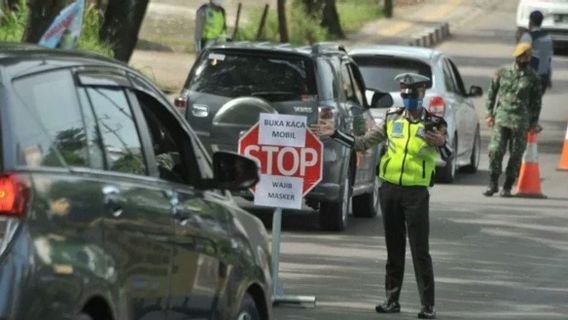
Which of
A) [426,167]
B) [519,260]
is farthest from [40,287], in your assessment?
[519,260]

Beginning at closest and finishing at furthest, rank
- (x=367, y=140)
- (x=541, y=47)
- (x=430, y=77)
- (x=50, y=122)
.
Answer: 1. (x=50, y=122)
2. (x=367, y=140)
3. (x=430, y=77)
4. (x=541, y=47)

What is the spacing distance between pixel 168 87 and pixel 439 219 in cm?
1115

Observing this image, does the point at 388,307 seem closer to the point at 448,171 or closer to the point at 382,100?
the point at 382,100

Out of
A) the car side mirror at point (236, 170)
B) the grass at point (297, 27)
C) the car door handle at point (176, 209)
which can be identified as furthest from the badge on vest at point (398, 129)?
the grass at point (297, 27)

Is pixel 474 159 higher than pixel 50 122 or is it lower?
lower

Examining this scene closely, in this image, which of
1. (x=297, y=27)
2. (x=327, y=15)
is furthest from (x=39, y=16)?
(x=327, y=15)

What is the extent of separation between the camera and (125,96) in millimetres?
7168

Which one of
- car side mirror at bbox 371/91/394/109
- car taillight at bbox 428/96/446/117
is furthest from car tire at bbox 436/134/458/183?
car side mirror at bbox 371/91/394/109

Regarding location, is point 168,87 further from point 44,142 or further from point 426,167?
point 44,142

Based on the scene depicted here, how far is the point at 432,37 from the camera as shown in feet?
131

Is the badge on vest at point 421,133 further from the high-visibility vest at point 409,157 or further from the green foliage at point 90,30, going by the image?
the green foliage at point 90,30

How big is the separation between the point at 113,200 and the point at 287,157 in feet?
20.3

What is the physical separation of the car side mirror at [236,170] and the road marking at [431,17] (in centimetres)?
3163

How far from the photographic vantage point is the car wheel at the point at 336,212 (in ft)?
54.9
